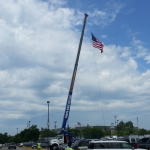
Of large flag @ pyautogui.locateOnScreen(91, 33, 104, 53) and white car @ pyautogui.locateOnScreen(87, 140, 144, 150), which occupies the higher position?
large flag @ pyautogui.locateOnScreen(91, 33, 104, 53)

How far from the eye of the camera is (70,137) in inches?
1329

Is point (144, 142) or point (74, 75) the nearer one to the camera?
point (144, 142)

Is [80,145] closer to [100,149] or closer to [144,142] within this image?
[144,142]

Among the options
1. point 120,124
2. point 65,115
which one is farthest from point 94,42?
point 120,124

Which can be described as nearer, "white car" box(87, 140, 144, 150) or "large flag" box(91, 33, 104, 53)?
"white car" box(87, 140, 144, 150)

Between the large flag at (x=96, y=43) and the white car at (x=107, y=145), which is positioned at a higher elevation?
the large flag at (x=96, y=43)

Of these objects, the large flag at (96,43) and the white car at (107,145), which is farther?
the large flag at (96,43)

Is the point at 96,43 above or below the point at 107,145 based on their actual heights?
above

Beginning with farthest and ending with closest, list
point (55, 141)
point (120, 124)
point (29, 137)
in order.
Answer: point (120, 124), point (29, 137), point (55, 141)

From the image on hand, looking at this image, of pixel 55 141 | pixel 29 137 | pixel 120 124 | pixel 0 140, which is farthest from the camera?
pixel 0 140

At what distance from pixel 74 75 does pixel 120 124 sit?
84.3 m

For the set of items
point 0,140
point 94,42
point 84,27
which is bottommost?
point 0,140

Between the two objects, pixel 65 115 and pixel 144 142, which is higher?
pixel 65 115

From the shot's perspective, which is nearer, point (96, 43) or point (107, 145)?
point (107, 145)
